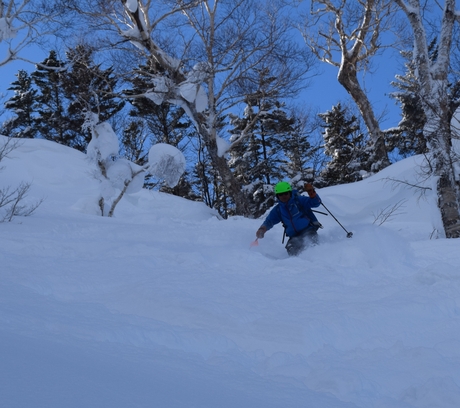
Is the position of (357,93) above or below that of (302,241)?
above

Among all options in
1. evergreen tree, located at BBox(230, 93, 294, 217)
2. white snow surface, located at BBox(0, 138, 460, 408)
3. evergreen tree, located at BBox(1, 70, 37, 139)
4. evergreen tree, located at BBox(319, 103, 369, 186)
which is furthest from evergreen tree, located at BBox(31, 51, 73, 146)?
white snow surface, located at BBox(0, 138, 460, 408)

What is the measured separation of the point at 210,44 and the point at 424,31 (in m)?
6.01

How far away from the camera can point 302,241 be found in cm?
516

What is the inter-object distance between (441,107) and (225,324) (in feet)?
18.8

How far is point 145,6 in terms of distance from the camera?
Result: 11125mm

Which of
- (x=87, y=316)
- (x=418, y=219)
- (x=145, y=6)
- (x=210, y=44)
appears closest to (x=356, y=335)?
(x=87, y=316)

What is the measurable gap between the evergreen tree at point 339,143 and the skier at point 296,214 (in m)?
16.8

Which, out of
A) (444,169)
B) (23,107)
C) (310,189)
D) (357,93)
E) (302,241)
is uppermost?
(23,107)

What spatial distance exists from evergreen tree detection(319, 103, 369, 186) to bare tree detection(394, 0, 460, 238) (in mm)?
14720

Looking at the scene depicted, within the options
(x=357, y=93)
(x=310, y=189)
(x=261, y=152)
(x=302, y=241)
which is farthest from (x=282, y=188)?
(x=261, y=152)

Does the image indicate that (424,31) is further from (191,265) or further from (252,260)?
(191,265)

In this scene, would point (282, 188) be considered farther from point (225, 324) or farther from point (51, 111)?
point (51, 111)

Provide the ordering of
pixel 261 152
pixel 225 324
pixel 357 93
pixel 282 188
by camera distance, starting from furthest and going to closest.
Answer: pixel 261 152 → pixel 357 93 → pixel 282 188 → pixel 225 324

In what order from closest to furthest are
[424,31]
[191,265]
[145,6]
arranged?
1. [191,265]
2. [424,31]
3. [145,6]
